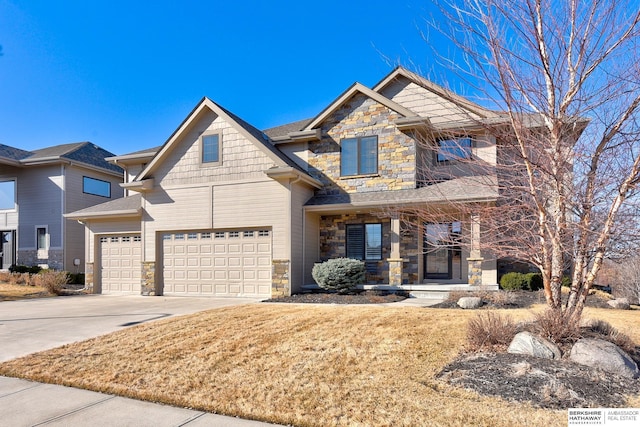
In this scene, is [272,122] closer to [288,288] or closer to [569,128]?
[288,288]

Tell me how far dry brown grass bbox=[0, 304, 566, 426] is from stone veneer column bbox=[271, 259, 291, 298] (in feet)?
15.5

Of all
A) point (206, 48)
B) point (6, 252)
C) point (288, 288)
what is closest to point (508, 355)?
point (288, 288)

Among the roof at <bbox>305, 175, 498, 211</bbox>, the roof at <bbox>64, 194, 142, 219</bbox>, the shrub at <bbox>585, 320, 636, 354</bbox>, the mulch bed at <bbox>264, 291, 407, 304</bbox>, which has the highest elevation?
the roof at <bbox>305, 175, 498, 211</bbox>

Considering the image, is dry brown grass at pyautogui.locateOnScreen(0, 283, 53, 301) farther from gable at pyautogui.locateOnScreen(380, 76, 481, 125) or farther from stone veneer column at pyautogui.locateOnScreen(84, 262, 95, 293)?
gable at pyautogui.locateOnScreen(380, 76, 481, 125)

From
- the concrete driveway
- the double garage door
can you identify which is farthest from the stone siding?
the concrete driveway

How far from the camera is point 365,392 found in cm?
462

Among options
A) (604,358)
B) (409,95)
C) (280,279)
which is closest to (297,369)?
(604,358)

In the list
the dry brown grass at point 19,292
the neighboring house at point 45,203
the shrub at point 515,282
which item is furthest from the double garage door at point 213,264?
the shrub at point 515,282

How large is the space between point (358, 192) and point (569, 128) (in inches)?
389

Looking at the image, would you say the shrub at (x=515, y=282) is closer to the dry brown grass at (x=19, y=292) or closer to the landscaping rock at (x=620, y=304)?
the landscaping rock at (x=620, y=304)

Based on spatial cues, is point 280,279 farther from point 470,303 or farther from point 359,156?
point 470,303

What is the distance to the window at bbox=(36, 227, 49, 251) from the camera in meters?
21.9

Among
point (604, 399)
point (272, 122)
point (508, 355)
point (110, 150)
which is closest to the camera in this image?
point (604, 399)

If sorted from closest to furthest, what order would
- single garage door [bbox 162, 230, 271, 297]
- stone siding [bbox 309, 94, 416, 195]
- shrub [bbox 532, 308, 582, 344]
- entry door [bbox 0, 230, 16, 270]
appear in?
shrub [bbox 532, 308, 582, 344], single garage door [bbox 162, 230, 271, 297], stone siding [bbox 309, 94, 416, 195], entry door [bbox 0, 230, 16, 270]
